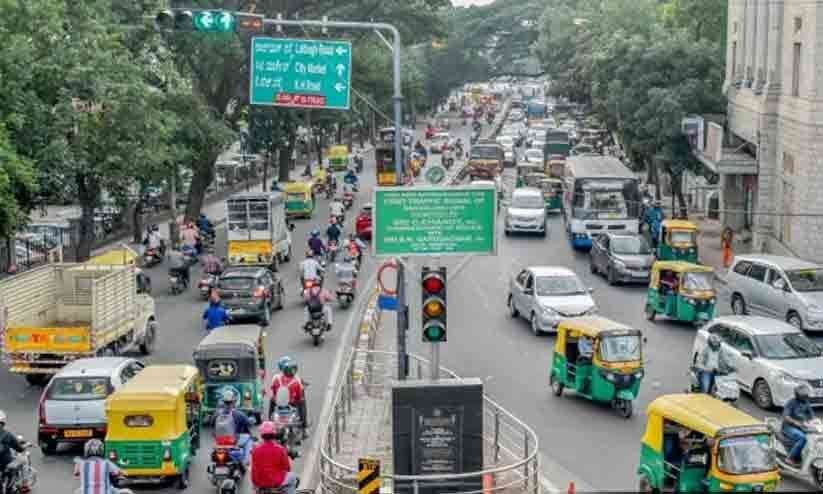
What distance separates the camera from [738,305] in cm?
3553

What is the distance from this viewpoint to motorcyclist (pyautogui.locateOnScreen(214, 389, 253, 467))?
768 inches

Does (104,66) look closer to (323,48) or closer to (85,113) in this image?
(85,113)

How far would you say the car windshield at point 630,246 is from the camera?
1604 inches

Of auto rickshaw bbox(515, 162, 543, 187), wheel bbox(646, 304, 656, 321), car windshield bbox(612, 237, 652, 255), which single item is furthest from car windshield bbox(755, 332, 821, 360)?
auto rickshaw bbox(515, 162, 543, 187)

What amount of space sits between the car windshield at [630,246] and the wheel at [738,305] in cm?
526

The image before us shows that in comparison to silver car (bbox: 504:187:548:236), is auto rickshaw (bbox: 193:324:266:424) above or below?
below

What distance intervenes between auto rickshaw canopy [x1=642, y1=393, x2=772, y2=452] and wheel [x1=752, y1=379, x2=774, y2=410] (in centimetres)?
640

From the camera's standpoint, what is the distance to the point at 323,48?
28.7m

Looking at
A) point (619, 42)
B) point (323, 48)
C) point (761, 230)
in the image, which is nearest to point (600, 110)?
point (619, 42)

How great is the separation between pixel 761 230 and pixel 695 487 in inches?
1107

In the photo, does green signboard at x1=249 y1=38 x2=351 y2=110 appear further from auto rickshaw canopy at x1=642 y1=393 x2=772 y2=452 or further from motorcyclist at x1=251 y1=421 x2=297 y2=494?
motorcyclist at x1=251 y1=421 x2=297 y2=494

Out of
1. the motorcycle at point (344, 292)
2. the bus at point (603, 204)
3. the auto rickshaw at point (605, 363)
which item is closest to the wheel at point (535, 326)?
the motorcycle at point (344, 292)

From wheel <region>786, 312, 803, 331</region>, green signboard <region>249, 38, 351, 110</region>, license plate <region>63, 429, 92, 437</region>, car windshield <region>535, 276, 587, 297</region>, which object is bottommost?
license plate <region>63, 429, 92, 437</region>

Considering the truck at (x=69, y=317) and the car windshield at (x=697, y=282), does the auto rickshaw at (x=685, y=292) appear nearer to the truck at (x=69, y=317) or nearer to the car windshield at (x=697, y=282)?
the car windshield at (x=697, y=282)
